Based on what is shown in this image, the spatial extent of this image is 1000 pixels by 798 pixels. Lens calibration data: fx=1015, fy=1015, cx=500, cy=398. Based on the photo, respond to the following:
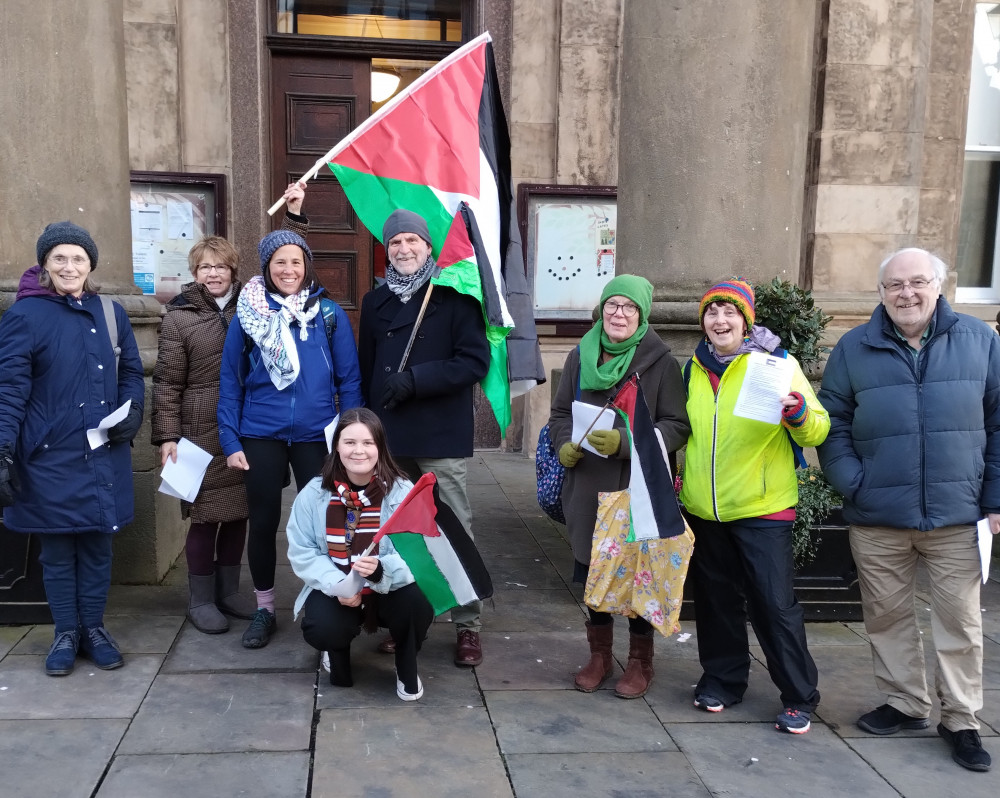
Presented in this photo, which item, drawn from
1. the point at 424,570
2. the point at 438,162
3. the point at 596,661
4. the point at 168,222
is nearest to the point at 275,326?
the point at 438,162

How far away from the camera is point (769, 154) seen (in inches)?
224

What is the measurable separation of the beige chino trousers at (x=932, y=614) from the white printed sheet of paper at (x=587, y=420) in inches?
42.1

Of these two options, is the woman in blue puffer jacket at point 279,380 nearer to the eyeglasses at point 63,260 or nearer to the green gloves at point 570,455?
the eyeglasses at point 63,260

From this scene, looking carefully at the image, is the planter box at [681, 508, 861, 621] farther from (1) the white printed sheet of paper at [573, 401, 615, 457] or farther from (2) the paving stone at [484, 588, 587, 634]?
(1) the white printed sheet of paper at [573, 401, 615, 457]

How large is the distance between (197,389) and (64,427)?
710mm

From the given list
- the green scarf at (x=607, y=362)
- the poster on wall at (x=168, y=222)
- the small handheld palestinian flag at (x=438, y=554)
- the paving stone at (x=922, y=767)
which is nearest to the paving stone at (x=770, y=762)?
the paving stone at (x=922, y=767)

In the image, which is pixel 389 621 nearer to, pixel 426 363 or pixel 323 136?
pixel 426 363

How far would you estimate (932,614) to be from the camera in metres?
3.83

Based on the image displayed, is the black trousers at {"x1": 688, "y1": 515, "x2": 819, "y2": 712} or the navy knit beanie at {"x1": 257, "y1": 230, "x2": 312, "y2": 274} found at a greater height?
the navy knit beanie at {"x1": 257, "y1": 230, "x2": 312, "y2": 274}

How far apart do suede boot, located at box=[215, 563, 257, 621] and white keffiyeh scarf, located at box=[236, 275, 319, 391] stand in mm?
1158

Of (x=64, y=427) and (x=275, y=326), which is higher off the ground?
(x=275, y=326)

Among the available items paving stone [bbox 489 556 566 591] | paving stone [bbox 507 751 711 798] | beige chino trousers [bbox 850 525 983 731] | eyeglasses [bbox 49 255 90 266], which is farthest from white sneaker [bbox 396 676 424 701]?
eyeglasses [bbox 49 255 90 266]

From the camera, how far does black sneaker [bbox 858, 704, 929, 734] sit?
398 cm

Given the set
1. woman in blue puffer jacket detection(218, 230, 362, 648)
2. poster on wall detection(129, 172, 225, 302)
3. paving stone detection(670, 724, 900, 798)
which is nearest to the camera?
paving stone detection(670, 724, 900, 798)
